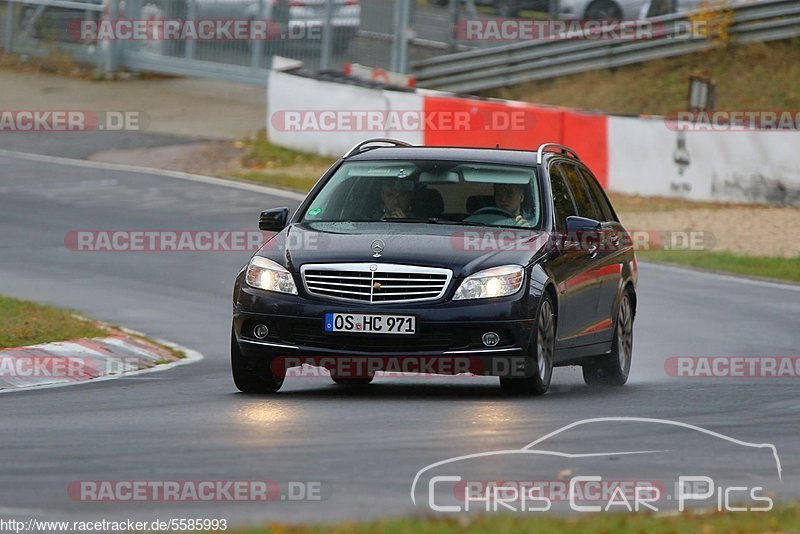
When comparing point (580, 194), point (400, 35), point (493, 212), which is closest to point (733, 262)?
point (580, 194)

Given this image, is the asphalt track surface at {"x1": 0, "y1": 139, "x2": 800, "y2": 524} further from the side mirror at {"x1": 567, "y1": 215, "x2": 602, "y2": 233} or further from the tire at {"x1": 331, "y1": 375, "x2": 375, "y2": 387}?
the side mirror at {"x1": 567, "y1": 215, "x2": 602, "y2": 233}

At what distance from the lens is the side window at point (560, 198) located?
11380 mm

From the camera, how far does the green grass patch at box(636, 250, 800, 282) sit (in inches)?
803

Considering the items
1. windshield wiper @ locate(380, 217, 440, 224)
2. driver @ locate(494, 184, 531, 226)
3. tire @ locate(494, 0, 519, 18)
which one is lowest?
windshield wiper @ locate(380, 217, 440, 224)

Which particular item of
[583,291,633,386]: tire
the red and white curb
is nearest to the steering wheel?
[583,291,633,386]: tire

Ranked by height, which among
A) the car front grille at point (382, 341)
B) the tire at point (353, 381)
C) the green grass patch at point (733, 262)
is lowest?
the green grass patch at point (733, 262)

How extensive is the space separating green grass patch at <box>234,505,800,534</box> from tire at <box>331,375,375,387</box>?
5.48m

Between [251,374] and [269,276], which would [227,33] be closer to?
[251,374]

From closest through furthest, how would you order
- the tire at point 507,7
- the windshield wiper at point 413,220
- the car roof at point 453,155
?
the windshield wiper at point 413,220 → the car roof at point 453,155 → the tire at point 507,7

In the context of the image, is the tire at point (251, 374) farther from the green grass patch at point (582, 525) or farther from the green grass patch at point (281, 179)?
the green grass patch at point (281, 179)

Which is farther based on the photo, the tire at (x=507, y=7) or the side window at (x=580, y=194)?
the tire at (x=507, y=7)

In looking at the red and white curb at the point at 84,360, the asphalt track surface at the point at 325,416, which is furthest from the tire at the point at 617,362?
the red and white curb at the point at 84,360

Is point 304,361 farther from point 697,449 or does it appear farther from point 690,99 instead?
point 690,99

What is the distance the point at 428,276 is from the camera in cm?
1020
